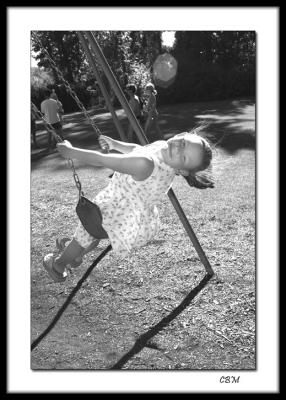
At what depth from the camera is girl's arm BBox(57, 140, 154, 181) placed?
168cm

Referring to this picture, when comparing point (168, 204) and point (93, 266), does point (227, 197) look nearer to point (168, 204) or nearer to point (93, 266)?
point (168, 204)

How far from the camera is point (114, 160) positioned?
1673 millimetres

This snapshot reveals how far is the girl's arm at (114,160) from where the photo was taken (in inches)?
66.0

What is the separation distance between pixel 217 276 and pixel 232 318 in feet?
1.46

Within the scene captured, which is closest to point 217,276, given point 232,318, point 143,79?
point 232,318

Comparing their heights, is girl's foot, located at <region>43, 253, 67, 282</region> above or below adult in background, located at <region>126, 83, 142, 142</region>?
below

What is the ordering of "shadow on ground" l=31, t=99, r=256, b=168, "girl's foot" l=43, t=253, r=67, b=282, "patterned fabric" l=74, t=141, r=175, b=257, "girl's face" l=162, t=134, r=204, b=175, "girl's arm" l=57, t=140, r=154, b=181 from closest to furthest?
"girl's arm" l=57, t=140, r=154, b=181, "girl's face" l=162, t=134, r=204, b=175, "patterned fabric" l=74, t=141, r=175, b=257, "girl's foot" l=43, t=253, r=67, b=282, "shadow on ground" l=31, t=99, r=256, b=168

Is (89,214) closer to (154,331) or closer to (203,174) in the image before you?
(203,174)

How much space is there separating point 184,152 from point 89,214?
561 mm

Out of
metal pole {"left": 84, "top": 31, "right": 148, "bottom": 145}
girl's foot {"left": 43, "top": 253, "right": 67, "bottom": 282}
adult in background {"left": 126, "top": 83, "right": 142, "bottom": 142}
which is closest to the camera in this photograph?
girl's foot {"left": 43, "top": 253, "right": 67, "bottom": 282}

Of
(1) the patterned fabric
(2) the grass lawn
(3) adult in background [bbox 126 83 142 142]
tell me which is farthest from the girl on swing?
(3) adult in background [bbox 126 83 142 142]

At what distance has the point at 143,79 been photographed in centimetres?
1088

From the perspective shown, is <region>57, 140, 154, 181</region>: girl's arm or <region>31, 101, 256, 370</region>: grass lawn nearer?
<region>57, 140, 154, 181</region>: girl's arm

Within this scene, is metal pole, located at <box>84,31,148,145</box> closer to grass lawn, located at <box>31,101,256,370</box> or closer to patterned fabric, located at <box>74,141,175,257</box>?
patterned fabric, located at <box>74,141,175,257</box>
